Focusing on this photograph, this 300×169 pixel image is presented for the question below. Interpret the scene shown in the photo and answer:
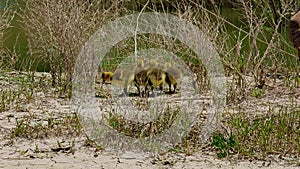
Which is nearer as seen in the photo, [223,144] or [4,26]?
[223,144]

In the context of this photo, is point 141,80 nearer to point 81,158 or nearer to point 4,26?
point 81,158

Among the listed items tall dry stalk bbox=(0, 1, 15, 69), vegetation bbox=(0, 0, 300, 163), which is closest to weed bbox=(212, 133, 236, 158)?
vegetation bbox=(0, 0, 300, 163)

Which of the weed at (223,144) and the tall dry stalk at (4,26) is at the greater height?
the tall dry stalk at (4,26)

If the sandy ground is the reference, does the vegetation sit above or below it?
above

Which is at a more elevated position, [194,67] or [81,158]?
[194,67]

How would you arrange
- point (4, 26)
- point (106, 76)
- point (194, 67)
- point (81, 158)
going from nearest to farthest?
1. point (81, 158)
2. point (194, 67)
3. point (106, 76)
4. point (4, 26)

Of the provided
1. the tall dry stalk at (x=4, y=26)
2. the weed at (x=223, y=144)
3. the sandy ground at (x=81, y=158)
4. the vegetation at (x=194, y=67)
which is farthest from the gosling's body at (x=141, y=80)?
the tall dry stalk at (x=4, y=26)

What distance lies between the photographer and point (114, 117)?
10.1 feet

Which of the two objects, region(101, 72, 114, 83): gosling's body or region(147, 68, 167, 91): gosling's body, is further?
region(101, 72, 114, 83): gosling's body

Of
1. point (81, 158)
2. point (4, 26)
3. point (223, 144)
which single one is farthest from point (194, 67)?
point (4, 26)

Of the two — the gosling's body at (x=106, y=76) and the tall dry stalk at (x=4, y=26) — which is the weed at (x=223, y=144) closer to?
the gosling's body at (x=106, y=76)

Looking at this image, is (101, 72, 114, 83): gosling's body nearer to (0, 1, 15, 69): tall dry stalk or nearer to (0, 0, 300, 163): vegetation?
(0, 0, 300, 163): vegetation

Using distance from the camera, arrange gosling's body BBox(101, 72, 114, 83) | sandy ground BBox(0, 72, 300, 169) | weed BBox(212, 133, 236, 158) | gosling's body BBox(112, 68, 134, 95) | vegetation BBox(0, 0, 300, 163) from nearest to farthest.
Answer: sandy ground BBox(0, 72, 300, 169) → weed BBox(212, 133, 236, 158) → vegetation BBox(0, 0, 300, 163) → gosling's body BBox(112, 68, 134, 95) → gosling's body BBox(101, 72, 114, 83)

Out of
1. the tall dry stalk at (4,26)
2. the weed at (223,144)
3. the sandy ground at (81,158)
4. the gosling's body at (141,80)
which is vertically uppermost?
the tall dry stalk at (4,26)
